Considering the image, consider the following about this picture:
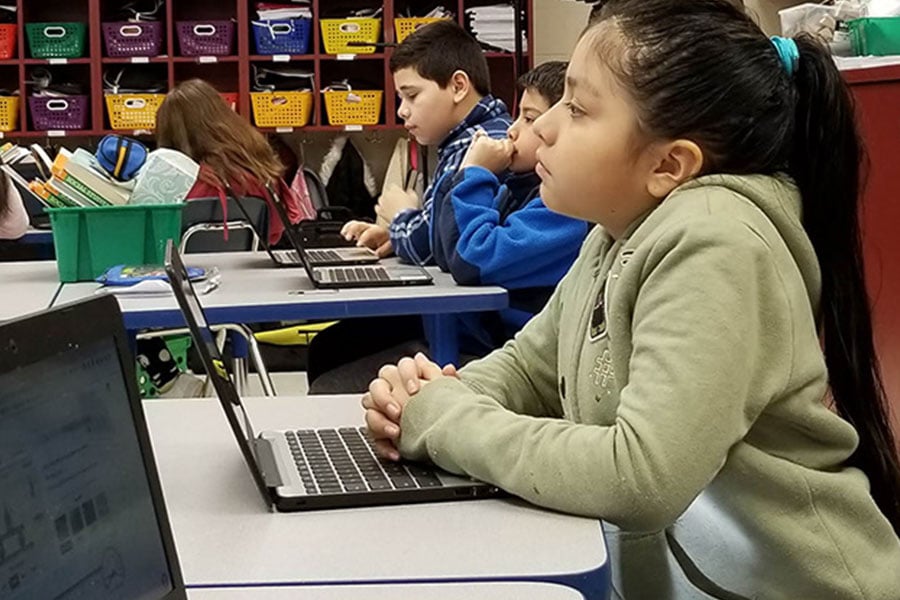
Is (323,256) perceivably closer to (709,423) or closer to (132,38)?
(709,423)

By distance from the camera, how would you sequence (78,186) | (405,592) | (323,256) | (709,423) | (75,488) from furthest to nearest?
1. (323,256)
2. (78,186)
3. (709,423)
4. (405,592)
5. (75,488)

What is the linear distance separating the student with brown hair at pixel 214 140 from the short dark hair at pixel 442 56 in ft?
2.68

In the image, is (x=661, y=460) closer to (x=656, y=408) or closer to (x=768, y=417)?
(x=656, y=408)

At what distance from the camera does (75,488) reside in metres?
0.65

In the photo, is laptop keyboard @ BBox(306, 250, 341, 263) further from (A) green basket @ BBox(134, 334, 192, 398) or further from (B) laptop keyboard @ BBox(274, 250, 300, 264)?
(A) green basket @ BBox(134, 334, 192, 398)

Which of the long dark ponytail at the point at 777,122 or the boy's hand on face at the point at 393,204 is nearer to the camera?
the long dark ponytail at the point at 777,122

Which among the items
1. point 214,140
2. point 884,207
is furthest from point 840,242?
point 214,140

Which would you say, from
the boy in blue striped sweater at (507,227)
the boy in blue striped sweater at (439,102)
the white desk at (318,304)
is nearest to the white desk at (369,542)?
the white desk at (318,304)

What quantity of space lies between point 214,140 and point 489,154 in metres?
1.52

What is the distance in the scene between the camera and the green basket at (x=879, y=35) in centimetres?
274

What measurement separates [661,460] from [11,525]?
0.53 meters

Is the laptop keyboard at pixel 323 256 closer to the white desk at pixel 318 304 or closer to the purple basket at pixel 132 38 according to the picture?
the white desk at pixel 318 304

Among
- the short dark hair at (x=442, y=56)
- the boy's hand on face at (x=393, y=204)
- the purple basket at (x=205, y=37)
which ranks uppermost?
the purple basket at (x=205, y=37)

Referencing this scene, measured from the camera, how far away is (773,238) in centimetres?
103
